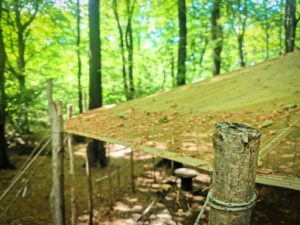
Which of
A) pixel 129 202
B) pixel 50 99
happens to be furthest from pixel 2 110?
pixel 50 99

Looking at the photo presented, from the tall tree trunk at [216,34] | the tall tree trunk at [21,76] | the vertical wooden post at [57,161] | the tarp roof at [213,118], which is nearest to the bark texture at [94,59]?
the tall tree trunk at [21,76]

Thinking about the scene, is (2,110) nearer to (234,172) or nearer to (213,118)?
(213,118)

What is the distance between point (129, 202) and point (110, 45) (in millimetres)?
11531

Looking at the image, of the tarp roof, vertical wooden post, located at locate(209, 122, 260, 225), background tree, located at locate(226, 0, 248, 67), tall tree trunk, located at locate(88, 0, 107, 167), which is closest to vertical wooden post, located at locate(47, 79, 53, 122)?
the tarp roof

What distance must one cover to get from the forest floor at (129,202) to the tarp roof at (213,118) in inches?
60.4

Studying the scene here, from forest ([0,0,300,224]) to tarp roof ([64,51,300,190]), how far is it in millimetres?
2458

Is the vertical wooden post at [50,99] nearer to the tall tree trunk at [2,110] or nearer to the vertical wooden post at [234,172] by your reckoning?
the vertical wooden post at [234,172]

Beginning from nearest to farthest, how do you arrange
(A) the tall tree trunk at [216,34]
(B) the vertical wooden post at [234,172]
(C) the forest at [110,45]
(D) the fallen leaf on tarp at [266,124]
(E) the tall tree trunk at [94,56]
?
1. (B) the vertical wooden post at [234,172]
2. (D) the fallen leaf on tarp at [266,124]
3. (E) the tall tree trunk at [94,56]
4. (C) the forest at [110,45]
5. (A) the tall tree trunk at [216,34]

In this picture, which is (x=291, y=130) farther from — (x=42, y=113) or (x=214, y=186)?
(x=42, y=113)

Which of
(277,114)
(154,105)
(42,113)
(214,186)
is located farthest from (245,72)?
(42,113)

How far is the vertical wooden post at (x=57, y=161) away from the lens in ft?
15.7

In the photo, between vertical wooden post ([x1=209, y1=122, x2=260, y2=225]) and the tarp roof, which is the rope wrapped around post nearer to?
vertical wooden post ([x1=209, y1=122, x2=260, y2=225])

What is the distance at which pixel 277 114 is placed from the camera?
358cm

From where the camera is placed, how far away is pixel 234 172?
3.77 feet
